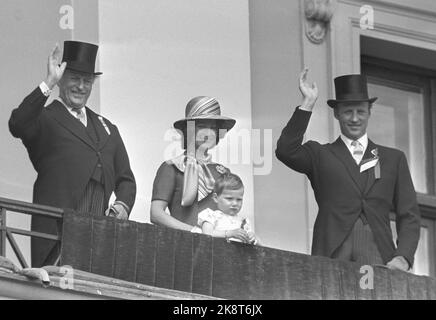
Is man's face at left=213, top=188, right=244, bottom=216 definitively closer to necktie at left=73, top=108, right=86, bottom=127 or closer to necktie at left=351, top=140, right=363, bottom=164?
necktie at left=73, top=108, right=86, bottom=127

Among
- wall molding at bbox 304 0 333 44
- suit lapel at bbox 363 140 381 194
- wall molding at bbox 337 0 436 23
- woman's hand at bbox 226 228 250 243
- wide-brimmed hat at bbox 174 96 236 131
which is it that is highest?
wall molding at bbox 337 0 436 23

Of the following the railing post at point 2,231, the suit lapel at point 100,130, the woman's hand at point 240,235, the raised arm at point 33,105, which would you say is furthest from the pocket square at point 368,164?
the railing post at point 2,231

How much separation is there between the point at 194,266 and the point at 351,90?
6.12 ft

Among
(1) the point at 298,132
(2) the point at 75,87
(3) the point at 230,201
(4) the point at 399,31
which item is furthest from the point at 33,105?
(4) the point at 399,31

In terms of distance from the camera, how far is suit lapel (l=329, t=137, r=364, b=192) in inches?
572

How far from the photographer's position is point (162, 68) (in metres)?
16.2

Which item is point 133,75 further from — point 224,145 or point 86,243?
point 86,243

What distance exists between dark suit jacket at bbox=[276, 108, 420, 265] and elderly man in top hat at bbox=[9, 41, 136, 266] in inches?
36.5

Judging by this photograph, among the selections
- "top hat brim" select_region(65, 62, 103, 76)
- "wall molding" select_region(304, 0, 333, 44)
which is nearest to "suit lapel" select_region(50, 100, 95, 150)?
"top hat brim" select_region(65, 62, 103, 76)

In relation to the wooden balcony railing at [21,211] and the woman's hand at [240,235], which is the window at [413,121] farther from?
the wooden balcony railing at [21,211]

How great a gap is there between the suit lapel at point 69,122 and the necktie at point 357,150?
1539 mm
